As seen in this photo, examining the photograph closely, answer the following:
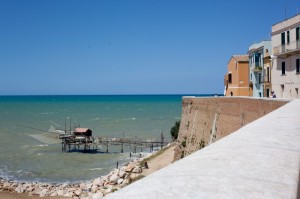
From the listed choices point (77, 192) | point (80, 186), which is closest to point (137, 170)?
point (80, 186)

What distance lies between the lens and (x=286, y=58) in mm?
31984

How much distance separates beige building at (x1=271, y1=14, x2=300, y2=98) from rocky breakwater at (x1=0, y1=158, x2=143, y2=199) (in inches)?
542

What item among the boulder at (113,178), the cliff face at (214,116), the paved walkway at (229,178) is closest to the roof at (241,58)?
the cliff face at (214,116)

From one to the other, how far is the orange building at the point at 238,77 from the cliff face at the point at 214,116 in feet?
42.2

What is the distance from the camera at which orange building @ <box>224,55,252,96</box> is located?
1721 inches

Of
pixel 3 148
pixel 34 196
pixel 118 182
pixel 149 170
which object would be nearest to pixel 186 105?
pixel 149 170

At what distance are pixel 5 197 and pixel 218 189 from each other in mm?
29404

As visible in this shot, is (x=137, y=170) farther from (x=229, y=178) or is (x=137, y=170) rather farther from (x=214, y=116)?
(x=229, y=178)

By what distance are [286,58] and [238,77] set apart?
12.1 meters

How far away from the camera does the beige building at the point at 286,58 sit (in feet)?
99.0

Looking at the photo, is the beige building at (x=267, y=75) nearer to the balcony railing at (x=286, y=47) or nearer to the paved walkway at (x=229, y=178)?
the balcony railing at (x=286, y=47)

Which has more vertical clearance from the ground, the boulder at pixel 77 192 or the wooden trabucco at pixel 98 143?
the wooden trabucco at pixel 98 143

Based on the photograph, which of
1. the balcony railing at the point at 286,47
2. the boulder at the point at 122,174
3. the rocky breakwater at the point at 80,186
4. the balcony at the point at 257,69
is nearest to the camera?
the rocky breakwater at the point at 80,186

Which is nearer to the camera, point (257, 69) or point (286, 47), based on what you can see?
point (286, 47)
